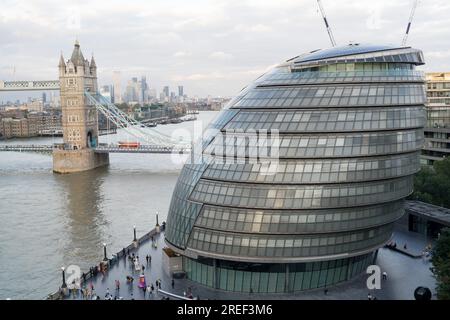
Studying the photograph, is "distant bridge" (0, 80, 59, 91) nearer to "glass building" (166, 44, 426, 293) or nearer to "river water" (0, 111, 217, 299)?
"river water" (0, 111, 217, 299)

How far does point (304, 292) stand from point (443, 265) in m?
8.69

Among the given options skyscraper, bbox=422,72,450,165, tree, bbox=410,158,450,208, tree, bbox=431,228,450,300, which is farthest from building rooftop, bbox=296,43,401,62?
skyscraper, bbox=422,72,450,165

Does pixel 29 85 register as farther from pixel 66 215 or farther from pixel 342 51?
pixel 342 51

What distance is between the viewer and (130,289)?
35.5 metres

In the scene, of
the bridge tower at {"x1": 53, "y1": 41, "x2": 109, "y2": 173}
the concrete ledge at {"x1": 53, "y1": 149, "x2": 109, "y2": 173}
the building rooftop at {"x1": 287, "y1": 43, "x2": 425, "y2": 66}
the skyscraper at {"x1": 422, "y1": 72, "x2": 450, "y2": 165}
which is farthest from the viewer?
the bridge tower at {"x1": 53, "y1": 41, "x2": 109, "y2": 173}

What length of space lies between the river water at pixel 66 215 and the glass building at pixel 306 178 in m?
14.1

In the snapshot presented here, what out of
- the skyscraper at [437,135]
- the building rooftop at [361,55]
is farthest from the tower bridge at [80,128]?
the building rooftop at [361,55]

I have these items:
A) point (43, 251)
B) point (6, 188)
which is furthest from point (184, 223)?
point (6, 188)

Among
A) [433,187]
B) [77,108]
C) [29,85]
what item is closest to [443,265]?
[433,187]

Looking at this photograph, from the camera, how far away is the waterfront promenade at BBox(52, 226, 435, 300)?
111ft

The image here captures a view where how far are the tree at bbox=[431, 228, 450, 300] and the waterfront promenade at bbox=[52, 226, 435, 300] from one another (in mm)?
2020

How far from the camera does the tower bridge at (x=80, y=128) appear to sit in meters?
113
